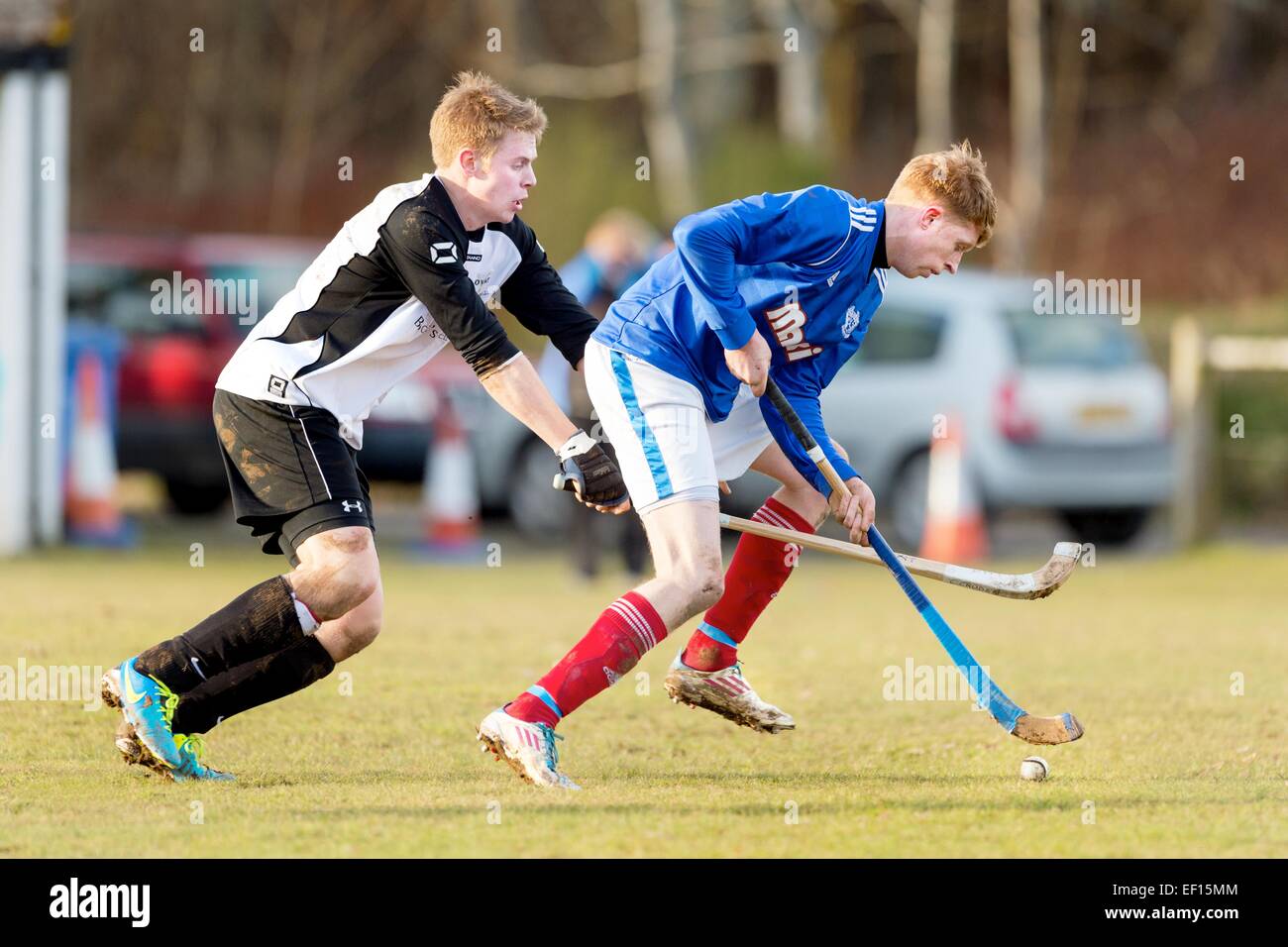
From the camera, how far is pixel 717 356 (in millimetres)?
5527

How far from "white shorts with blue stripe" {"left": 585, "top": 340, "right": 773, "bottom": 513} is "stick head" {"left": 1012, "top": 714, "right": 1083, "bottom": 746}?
1.15m

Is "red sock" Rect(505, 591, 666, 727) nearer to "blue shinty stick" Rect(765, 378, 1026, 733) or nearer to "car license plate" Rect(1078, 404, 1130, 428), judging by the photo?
"blue shinty stick" Rect(765, 378, 1026, 733)

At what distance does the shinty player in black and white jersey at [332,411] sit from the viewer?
17.1 feet

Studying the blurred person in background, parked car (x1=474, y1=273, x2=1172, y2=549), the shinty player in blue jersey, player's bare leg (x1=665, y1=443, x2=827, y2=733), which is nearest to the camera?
the shinty player in blue jersey

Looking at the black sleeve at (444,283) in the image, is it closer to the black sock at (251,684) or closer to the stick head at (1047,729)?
the black sock at (251,684)

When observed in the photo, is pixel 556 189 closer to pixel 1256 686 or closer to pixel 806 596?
pixel 806 596

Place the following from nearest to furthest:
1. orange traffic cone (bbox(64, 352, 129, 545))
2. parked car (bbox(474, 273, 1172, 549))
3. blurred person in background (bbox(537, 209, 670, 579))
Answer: blurred person in background (bbox(537, 209, 670, 579))
orange traffic cone (bbox(64, 352, 129, 545))
parked car (bbox(474, 273, 1172, 549))

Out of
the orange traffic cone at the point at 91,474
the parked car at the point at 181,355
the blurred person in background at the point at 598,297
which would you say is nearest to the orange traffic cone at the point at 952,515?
the blurred person in background at the point at 598,297

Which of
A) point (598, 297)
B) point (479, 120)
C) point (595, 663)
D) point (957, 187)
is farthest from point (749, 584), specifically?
point (598, 297)

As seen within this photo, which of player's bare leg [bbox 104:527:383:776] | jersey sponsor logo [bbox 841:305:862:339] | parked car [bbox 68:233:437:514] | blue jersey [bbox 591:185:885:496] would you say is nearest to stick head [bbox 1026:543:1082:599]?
blue jersey [bbox 591:185:885:496]

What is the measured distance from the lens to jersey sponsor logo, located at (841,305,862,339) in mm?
5551

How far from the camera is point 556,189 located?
1861cm

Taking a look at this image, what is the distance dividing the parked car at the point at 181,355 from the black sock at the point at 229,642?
27.6 feet

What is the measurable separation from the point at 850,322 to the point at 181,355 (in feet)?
29.3
